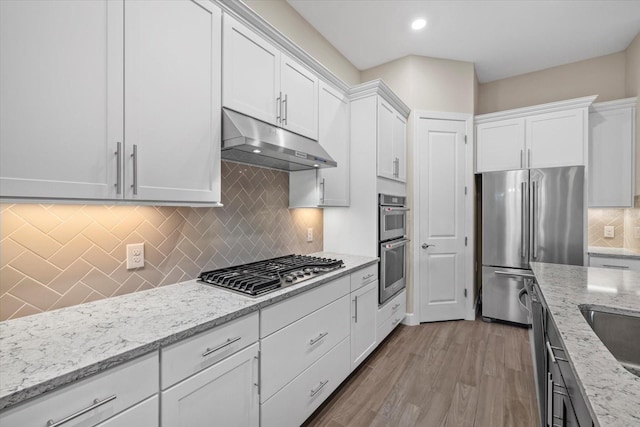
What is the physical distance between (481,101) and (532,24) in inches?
53.0

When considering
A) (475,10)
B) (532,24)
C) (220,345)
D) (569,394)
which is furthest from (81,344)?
(532,24)

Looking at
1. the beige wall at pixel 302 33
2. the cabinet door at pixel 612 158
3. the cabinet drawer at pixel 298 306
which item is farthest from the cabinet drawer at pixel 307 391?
the cabinet door at pixel 612 158

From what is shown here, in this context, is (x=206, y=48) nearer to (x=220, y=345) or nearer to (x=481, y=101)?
(x=220, y=345)

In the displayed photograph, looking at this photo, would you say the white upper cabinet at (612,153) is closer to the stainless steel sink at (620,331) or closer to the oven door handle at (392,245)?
the oven door handle at (392,245)

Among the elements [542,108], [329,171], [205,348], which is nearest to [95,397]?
[205,348]

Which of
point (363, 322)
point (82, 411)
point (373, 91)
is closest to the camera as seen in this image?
point (82, 411)

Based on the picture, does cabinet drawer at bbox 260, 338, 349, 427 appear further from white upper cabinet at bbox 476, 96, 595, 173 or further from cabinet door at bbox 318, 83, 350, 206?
white upper cabinet at bbox 476, 96, 595, 173

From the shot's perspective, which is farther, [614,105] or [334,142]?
[614,105]

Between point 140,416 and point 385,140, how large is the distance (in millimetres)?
2634

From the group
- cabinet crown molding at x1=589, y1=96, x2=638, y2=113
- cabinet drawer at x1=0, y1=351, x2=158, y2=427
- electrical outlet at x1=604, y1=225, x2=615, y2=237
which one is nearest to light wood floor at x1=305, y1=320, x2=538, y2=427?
cabinet drawer at x1=0, y1=351, x2=158, y2=427

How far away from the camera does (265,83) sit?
1.81 m

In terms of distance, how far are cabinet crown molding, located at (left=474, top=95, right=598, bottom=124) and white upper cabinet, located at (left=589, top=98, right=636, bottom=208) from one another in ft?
0.85

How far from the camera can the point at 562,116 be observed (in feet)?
10.2

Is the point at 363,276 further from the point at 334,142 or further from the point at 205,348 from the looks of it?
the point at 205,348
